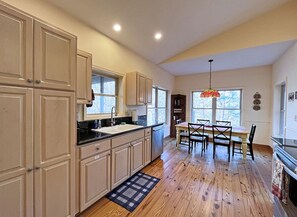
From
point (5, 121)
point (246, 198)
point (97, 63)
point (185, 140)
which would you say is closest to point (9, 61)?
point (5, 121)

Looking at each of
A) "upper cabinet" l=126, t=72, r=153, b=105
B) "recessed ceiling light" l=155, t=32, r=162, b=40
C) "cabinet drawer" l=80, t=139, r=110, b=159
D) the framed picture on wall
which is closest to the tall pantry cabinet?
"cabinet drawer" l=80, t=139, r=110, b=159

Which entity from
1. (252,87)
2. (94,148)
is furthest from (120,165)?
(252,87)

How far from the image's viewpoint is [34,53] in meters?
1.27

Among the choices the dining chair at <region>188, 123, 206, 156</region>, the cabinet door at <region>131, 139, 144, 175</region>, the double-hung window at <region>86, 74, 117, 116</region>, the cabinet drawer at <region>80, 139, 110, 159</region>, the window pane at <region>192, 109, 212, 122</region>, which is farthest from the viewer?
the window pane at <region>192, 109, 212, 122</region>

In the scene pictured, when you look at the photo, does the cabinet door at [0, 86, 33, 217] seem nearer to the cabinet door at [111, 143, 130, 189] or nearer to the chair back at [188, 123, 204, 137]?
the cabinet door at [111, 143, 130, 189]

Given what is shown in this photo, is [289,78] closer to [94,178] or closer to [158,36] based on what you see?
[158,36]

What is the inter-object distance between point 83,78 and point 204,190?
2.60 metres

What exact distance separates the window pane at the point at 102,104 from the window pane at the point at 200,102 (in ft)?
13.0

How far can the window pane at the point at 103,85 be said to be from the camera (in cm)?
296

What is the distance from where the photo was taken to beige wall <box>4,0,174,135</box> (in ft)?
6.36

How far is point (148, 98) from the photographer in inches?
154

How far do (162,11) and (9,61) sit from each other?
8.07 feet

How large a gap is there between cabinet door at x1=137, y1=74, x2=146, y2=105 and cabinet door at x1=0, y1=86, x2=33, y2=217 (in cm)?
236

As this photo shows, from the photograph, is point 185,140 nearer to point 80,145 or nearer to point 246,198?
point 246,198
